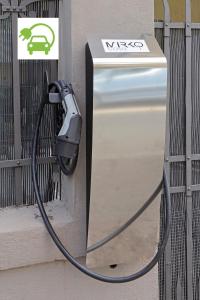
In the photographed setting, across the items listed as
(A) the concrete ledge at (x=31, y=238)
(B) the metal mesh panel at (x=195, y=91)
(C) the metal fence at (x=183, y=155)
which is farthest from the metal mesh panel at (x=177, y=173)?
(A) the concrete ledge at (x=31, y=238)

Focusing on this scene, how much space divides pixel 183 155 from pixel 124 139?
88 cm

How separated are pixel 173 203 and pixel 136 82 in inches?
42.8

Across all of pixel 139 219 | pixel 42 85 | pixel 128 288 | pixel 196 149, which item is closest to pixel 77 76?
pixel 42 85

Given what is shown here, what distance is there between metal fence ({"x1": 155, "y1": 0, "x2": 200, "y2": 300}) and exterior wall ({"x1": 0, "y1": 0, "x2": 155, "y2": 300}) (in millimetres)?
444

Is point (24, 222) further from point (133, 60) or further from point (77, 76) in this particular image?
point (133, 60)

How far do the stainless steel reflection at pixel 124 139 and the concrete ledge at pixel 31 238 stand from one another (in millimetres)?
214

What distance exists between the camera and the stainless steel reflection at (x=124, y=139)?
2080 millimetres

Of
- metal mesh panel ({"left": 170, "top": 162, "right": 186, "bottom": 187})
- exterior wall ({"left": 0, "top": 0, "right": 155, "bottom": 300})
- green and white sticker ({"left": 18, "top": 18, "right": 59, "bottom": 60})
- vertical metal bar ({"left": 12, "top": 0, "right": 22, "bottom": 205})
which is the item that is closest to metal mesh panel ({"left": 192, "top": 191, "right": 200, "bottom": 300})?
metal mesh panel ({"left": 170, "top": 162, "right": 186, "bottom": 187})

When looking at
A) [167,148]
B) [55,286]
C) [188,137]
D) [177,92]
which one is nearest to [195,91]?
[177,92]

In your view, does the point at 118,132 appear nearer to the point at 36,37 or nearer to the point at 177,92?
the point at 36,37

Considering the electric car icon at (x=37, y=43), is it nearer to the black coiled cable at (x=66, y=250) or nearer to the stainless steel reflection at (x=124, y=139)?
the black coiled cable at (x=66, y=250)

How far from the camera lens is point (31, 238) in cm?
237

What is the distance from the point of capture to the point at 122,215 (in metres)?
2.22

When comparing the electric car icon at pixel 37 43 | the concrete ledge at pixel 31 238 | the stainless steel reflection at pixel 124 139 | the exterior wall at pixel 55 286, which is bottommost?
the exterior wall at pixel 55 286
